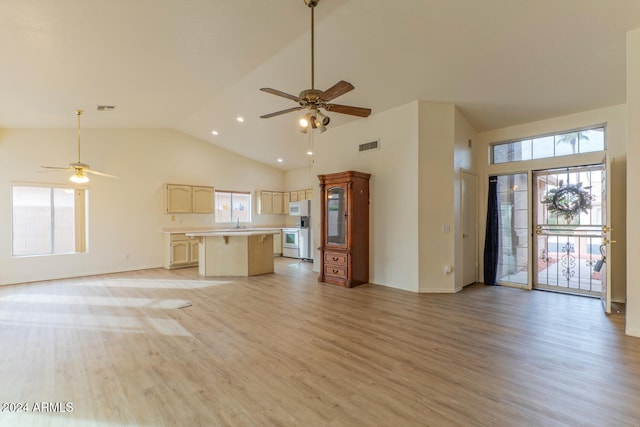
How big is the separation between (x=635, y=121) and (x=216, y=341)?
15.7ft

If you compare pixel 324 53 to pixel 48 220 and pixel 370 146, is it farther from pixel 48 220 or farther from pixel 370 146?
pixel 48 220

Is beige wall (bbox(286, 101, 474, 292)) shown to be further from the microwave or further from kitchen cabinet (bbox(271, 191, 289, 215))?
kitchen cabinet (bbox(271, 191, 289, 215))

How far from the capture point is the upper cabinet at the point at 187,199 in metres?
7.36

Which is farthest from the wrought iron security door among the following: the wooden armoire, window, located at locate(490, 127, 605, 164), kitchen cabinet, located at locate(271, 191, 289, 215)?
kitchen cabinet, located at locate(271, 191, 289, 215)

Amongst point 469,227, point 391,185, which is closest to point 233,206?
point 391,185

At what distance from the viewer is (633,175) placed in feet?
10.1

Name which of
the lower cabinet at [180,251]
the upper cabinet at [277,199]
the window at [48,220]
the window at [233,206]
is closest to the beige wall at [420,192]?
the upper cabinet at [277,199]

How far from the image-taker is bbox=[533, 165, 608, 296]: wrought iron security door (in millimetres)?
4582

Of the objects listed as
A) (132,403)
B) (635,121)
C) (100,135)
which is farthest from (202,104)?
(635,121)

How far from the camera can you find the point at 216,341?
3.04 meters

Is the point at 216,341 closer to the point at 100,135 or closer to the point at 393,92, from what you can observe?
the point at 393,92

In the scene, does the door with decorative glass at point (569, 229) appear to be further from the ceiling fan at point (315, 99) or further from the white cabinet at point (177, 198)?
the white cabinet at point (177, 198)

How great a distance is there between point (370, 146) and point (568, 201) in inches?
129

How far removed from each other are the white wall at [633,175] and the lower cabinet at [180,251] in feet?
25.1
